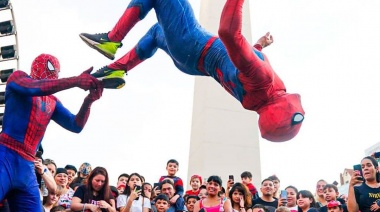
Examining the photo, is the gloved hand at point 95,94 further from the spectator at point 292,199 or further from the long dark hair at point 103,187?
the spectator at point 292,199

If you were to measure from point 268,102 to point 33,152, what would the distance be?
5.43 ft

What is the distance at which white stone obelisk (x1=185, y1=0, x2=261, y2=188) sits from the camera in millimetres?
8078

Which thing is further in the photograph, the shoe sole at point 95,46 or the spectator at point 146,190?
the spectator at point 146,190

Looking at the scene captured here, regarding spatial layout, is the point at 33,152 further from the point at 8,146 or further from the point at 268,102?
the point at 268,102

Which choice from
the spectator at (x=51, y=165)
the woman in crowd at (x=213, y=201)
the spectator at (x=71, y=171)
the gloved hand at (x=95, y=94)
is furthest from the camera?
the spectator at (x=71, y=171)

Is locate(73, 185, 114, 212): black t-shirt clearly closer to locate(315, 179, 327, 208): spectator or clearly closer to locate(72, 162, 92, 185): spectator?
locate(72, 162, 92, 185): spectator

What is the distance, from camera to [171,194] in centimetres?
531

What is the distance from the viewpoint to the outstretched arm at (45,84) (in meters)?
2.88

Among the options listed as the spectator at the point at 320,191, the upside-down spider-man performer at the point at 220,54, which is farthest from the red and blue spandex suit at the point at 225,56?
the spectator at the point at 320,191

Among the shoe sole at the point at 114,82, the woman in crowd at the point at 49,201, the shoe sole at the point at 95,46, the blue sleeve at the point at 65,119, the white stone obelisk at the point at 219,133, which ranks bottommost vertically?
the woman in crowd at the point at 49,201

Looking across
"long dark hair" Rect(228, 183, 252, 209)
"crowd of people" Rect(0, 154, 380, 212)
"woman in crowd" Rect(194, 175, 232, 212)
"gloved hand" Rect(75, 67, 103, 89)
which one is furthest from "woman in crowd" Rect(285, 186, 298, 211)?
"gloved hand" Rect(75, 67, 103, 89)

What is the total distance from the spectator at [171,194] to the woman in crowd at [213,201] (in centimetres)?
37

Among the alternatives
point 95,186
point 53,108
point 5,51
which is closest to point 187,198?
point 95,186

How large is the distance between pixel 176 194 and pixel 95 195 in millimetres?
1295
